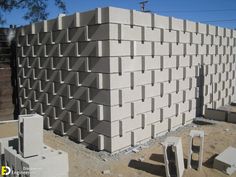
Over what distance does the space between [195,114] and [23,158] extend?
21.5 ft

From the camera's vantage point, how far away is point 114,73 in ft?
18.8

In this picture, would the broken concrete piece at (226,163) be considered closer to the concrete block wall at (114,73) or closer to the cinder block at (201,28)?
the concrete block wall at (114,73)

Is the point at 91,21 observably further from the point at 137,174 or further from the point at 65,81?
the point at 137,174

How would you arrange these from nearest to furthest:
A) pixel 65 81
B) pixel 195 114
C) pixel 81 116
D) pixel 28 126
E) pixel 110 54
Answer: pixel 28 126 → pixel 110 54 → pixel 81 116 → pixel 65 81 → pixel 195 114

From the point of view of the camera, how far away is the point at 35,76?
841 centimetres

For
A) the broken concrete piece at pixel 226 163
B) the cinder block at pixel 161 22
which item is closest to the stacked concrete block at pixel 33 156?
the broken concrete piece at pixel 226 163

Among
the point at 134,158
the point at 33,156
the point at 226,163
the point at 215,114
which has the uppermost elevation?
the point at 33,156

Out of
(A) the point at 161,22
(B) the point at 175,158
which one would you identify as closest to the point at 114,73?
(B) the point at 175,158

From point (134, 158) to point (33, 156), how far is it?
2.41 metres

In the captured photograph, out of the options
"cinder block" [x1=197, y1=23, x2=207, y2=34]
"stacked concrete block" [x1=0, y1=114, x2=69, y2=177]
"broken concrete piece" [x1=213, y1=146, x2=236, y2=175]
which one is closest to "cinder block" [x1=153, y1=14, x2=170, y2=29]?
"cinder block" [x1=197, y1=23, x2=207, y2=34]

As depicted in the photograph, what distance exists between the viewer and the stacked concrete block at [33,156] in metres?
3.94

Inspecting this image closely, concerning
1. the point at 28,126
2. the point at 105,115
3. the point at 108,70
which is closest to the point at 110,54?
the point at 108,70

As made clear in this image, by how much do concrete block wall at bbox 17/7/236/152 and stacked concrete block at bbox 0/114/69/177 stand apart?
1.82m

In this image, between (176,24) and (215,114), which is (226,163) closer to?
(176,24)
